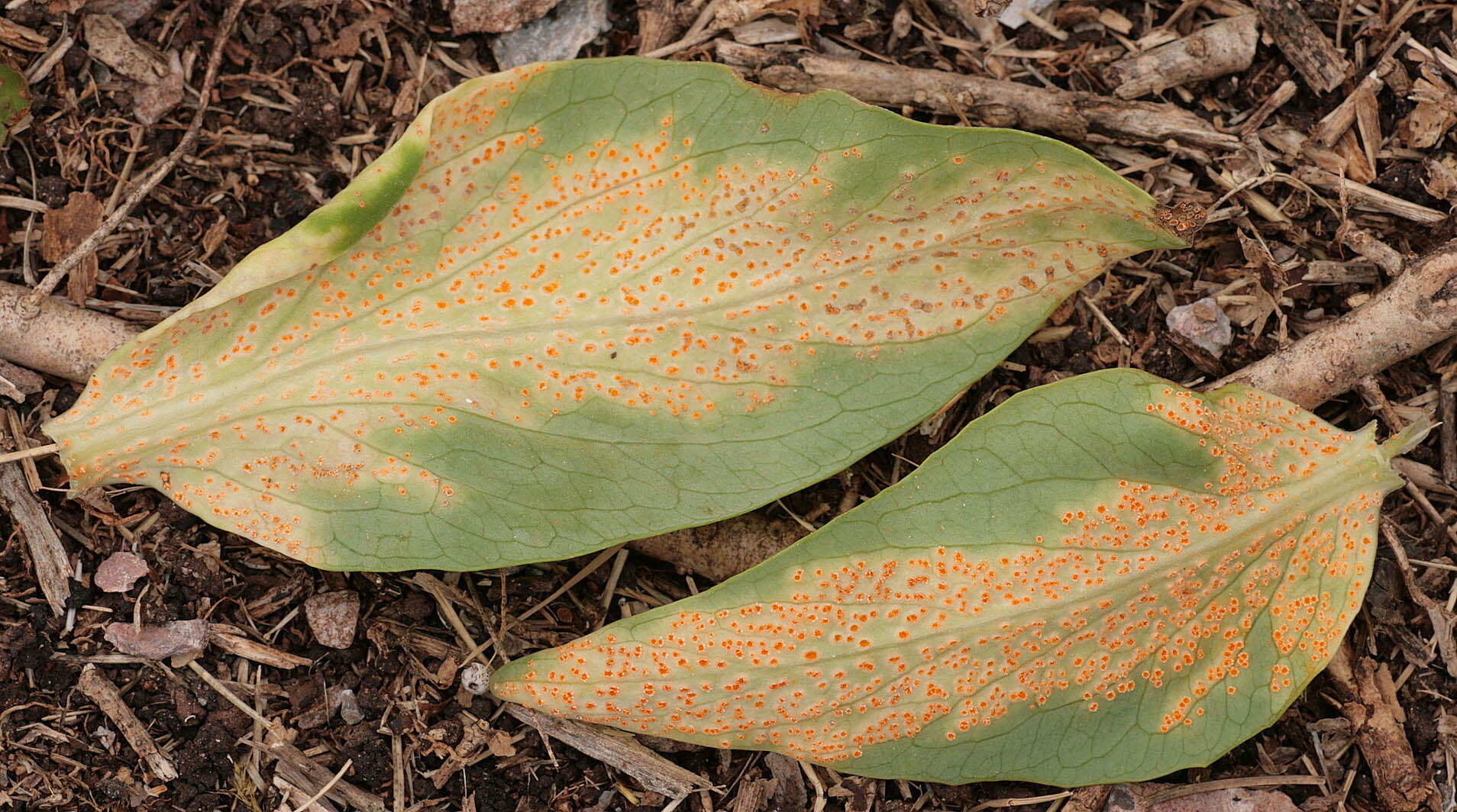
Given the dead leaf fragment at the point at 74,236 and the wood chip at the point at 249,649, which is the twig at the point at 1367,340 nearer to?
the wood chip at the point at 249,649

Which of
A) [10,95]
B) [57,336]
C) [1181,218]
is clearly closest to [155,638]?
[57,336]

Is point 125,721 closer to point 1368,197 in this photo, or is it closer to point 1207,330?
point 1207,330

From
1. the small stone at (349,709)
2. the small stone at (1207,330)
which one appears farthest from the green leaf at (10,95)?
the small stone at (1207,330)

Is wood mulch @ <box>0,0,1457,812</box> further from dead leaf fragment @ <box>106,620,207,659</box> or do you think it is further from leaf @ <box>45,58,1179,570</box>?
leaf @ <box>45,58,1179,570</box>

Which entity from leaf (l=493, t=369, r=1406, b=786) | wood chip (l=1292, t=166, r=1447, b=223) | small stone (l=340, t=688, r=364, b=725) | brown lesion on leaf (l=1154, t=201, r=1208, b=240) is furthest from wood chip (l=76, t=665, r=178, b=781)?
wood chip (l=1292, t=166, r=1447, b=223)

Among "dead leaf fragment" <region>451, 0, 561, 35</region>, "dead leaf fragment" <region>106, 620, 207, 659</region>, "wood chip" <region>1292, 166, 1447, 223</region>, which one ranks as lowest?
"dead leaf fragment" <region>106, 620, 207, 659</region>

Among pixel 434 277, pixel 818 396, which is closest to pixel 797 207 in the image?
pixel 818 396
